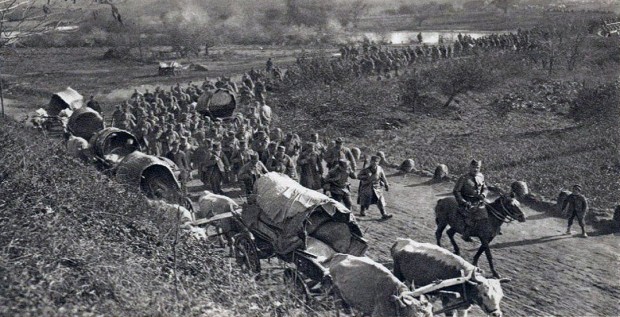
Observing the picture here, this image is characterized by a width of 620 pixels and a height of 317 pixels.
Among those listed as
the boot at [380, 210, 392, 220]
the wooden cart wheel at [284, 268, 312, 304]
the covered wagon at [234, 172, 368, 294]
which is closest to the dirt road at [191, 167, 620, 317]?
the boot at [380, 210, 392, 220]

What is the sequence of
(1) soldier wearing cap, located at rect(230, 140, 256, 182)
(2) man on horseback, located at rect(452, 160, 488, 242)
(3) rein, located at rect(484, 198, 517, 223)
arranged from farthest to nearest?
(1) soldier wearing cap, located at rect(230, 140, 256, 182)
(2) man on horseback, located at rect(452, 160, 488, 242)
(3) rein, located at rect(484, 198, 517, 223)

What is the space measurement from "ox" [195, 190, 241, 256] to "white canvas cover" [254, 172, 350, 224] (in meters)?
1.04

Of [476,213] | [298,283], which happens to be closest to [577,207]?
[476,213]

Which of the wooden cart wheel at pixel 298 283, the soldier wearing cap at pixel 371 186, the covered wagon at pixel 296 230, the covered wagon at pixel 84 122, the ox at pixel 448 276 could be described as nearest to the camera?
the ox at pixel 448 276

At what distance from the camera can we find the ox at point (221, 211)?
36.7ft

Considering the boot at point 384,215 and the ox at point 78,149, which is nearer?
the boot at point 384,215

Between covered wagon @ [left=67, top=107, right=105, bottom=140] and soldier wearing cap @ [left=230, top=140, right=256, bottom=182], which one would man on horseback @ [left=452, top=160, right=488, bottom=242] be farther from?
covered wagon @ [left=67, top=107, right=105, bottom=140]

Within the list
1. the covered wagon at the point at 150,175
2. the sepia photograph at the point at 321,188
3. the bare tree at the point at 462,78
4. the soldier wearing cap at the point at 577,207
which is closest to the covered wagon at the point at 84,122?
the sepia photograph at the point at 321,188

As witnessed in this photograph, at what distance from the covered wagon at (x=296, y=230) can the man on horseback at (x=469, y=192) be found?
2669mm

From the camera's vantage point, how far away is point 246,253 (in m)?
10.0

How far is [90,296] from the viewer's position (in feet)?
22.8

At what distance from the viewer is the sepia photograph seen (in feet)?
26.4

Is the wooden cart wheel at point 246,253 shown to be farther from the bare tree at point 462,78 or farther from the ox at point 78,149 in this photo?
the bare tree at point 462,78

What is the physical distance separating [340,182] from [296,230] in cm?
435
